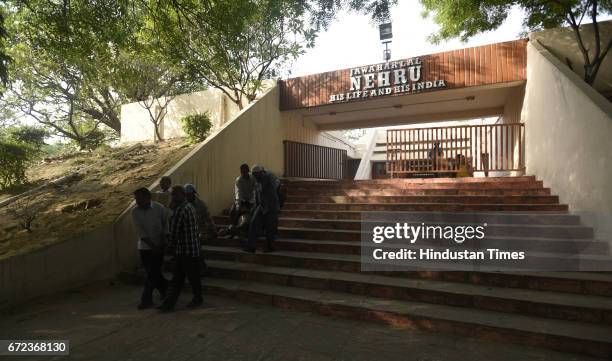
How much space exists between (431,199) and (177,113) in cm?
978

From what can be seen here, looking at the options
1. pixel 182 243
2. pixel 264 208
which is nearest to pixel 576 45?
pixel 264 208

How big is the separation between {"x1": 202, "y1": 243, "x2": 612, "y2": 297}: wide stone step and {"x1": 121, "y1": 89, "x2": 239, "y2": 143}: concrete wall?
7105mm

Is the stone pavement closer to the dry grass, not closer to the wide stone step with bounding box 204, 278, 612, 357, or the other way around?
the wide stone step with bounding box 204, 278, 612, 357

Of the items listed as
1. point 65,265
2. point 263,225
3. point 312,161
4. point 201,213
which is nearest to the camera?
point 65,265

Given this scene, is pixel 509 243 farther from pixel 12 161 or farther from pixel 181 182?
pixel 12 161

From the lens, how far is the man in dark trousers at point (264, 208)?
5.30 metres

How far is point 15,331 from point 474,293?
16.8ft

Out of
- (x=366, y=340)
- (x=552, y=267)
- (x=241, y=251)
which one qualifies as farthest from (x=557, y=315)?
(x=241, y=251)

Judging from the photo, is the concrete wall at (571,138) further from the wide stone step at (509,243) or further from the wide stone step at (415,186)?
the wide stone step at (415,186)

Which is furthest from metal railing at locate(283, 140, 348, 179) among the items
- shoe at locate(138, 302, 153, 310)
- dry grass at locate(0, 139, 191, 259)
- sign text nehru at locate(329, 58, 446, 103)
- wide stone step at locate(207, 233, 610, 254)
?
shoe at locate(138, 302, 153, 310)

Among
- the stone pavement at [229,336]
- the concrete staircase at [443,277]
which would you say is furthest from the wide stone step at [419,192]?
A: the stone pavement at [229,336]

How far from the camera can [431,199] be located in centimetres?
666

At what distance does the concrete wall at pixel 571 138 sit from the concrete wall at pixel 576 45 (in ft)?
1.30

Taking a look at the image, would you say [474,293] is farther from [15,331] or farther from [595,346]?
[15,331]
